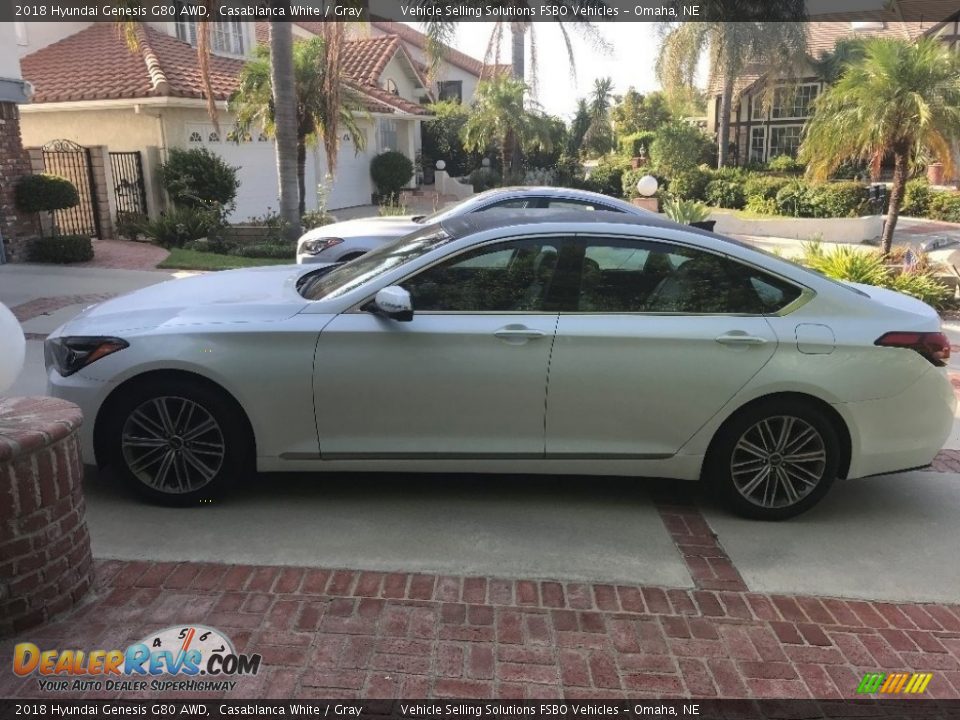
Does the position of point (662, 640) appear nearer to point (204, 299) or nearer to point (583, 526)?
point (583, 526)

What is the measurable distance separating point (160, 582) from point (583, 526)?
80.8 inches

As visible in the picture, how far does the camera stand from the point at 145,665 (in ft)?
9.59

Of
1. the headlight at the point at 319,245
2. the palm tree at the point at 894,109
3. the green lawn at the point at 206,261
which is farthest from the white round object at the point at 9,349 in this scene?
the palm tree at the point at 894,109

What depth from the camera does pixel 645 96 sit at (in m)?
43.4

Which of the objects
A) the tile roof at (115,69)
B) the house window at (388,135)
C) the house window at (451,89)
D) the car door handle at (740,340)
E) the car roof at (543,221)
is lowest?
the car door handle at (740,340)

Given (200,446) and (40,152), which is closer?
(200,446)

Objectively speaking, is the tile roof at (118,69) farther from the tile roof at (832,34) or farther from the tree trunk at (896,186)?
the tile roof at (832,34)

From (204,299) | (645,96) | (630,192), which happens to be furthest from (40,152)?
(645,96)

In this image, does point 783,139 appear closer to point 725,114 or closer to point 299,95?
point 725,114

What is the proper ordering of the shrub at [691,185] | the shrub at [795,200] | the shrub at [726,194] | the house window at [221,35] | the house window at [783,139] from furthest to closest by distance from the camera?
the house window at [783,139] → the shrub at [691,185] → the shrub at [726,194] → the shrub at [795,200] → the house window at [221,35]

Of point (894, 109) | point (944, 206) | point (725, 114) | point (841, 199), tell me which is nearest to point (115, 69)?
point (894, 109)

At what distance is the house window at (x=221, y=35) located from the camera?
67.1 feet

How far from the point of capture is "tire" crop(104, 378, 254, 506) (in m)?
4.07

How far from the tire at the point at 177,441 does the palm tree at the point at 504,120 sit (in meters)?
24.8
